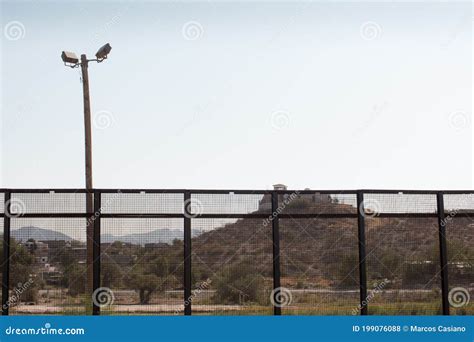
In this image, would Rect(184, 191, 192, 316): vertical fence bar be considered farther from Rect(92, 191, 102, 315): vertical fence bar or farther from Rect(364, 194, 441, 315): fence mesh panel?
Rect(364, 194, 441, 315): fence mesh panel

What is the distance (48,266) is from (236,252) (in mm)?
3208

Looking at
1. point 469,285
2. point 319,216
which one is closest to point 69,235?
point 319,216

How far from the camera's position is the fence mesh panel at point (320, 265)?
10805 millimetres

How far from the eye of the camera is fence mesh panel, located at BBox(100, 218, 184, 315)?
1042 centimetres

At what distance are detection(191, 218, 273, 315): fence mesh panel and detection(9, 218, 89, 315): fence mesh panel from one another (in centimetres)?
198

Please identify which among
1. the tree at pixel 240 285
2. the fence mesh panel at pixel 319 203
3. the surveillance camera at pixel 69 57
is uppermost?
the surveillance camera at pixel 69 57

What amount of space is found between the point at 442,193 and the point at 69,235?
6.60 meters

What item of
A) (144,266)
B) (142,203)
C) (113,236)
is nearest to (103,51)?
(142,203)

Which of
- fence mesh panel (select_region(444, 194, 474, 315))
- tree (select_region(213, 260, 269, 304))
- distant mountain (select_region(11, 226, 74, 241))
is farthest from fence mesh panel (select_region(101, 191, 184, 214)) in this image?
fence mesh panel (select_region(444, 194, 474, 315))

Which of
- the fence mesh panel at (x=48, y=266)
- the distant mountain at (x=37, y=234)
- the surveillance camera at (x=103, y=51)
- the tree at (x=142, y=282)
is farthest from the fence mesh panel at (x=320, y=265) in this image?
the surveillance camera at (x=103, y=51)

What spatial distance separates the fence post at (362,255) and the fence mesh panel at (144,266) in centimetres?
311

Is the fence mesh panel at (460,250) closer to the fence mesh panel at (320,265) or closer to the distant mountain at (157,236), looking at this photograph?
the fence mesh panel at (320,265)

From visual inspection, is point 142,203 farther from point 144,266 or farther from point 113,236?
point 144,266

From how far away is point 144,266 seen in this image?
34.5ft
